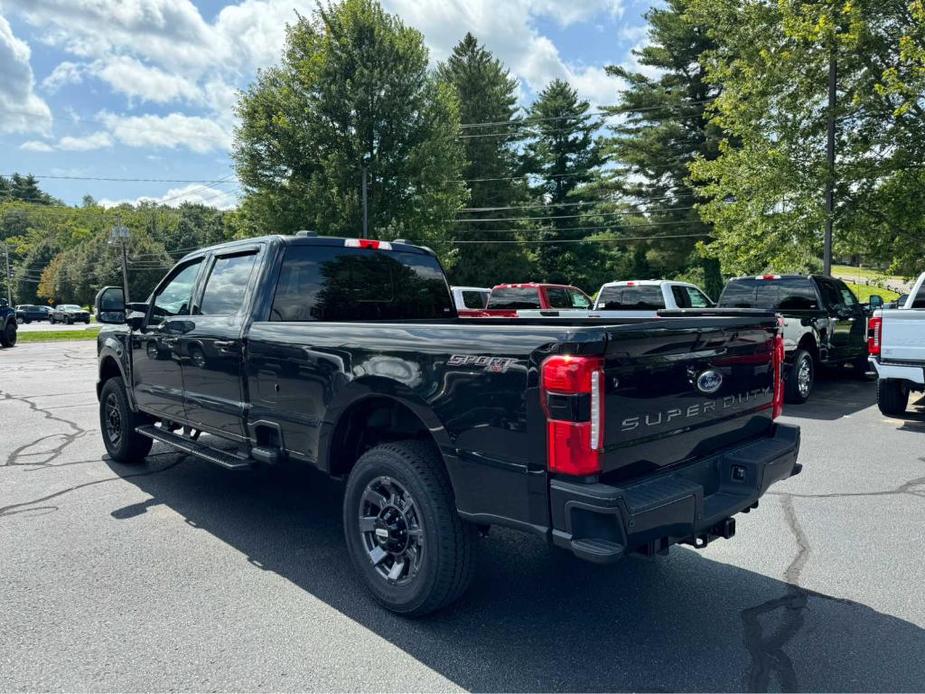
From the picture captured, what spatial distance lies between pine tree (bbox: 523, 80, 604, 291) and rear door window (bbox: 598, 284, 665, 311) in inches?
1402

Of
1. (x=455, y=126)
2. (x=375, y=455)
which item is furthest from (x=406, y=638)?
(x=455, y=126)

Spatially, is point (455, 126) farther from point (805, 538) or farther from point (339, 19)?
point (805, 538)

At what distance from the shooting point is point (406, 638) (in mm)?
3074

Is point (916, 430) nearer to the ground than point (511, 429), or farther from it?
nearer to the ground

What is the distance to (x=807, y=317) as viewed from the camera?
9.73 metres

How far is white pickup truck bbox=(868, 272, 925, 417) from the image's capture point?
766 cm

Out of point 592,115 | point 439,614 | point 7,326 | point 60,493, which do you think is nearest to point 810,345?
point 439,614

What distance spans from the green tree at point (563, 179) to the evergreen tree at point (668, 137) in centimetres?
841

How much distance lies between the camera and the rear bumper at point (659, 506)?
2512 millimetres

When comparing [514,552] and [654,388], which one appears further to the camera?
[514,552]

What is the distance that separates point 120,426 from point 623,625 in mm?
5112

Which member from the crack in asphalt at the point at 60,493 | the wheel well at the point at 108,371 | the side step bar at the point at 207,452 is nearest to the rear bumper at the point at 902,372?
the side step bar at the point at 207,452

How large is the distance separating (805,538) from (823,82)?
50.6 ft

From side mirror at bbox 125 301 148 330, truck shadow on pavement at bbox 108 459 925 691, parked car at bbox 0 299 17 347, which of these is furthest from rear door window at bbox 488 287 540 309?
parked car at bbox 0 299 17 347
